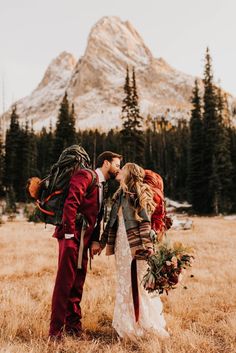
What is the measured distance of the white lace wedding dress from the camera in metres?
4.79

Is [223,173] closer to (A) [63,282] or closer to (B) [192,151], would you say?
(B) [192,151]

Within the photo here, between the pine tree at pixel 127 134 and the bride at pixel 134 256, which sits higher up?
the pine tree at pixel 127 134

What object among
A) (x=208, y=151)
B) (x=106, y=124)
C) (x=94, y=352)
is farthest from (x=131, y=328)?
(x=106, y=124)

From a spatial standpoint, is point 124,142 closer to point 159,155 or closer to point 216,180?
point 216,180

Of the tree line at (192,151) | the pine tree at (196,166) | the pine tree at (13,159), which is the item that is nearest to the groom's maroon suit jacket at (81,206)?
the tree line at (192,151)

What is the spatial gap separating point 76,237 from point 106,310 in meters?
1.92

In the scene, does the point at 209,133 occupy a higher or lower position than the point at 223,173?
higher

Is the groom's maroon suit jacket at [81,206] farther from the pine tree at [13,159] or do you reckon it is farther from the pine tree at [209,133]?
the pine tree at [13,159]

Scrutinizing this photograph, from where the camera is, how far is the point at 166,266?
4.40 m

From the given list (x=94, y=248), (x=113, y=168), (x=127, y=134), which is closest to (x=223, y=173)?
(x=127, y=134)

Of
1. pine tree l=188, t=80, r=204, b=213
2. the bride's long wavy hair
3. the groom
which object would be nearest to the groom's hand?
the groom

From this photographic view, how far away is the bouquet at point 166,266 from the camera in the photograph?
4.38 m

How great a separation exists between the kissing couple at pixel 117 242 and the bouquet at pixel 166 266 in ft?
0.76

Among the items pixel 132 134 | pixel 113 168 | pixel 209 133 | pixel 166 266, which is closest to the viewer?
pixel 166 266
